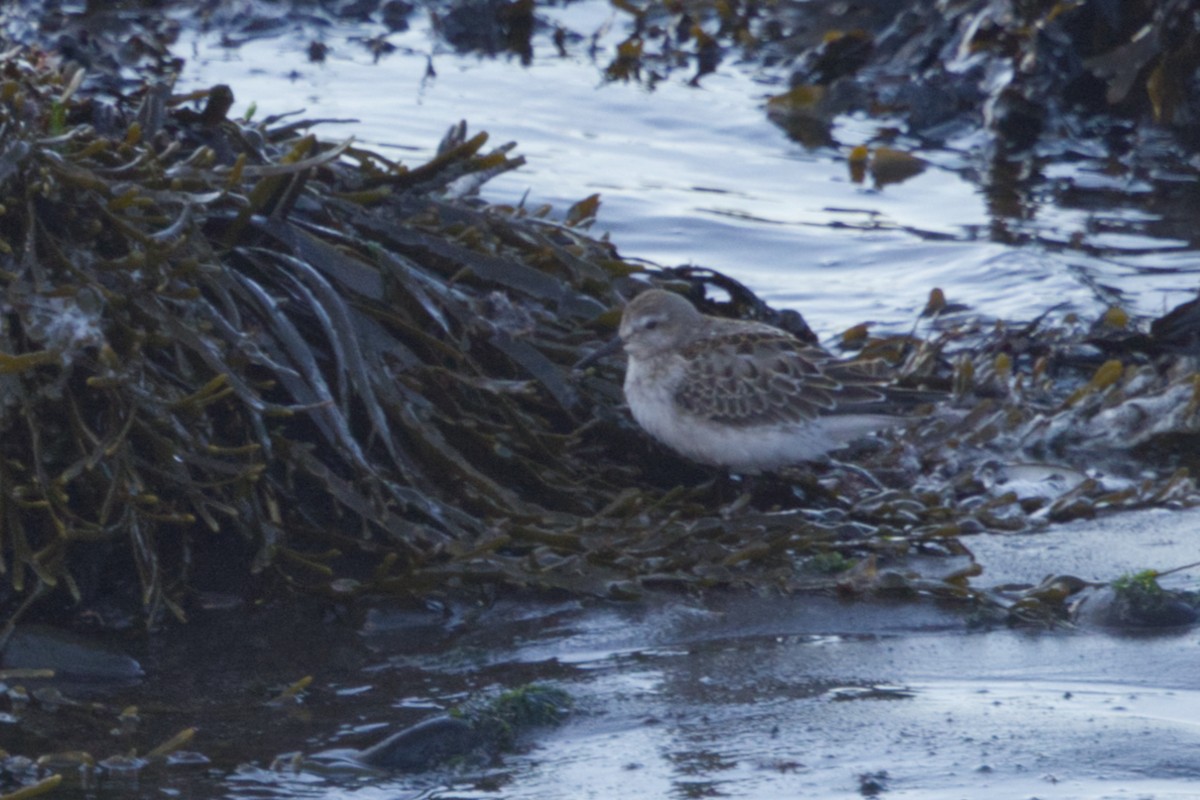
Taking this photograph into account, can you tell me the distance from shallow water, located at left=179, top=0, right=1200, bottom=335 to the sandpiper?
1.88 meters

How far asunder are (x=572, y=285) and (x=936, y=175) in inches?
175

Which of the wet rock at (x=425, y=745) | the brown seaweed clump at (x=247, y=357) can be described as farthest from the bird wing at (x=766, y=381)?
the wet rock at (x=425, y=745)

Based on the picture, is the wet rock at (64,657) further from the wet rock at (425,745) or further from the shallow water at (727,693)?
the wet rock at (425,745)

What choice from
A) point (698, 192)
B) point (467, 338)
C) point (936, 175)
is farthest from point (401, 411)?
point (936, 175)

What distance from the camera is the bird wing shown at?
4.85m

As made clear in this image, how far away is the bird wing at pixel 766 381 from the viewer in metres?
4.85

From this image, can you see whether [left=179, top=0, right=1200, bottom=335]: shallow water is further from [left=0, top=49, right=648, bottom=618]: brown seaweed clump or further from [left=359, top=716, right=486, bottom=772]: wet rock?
[left=359, top=716, right=486, bottom=772]: wet rock

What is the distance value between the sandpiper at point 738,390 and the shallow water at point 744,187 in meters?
1.88

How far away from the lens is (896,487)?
16.4ft

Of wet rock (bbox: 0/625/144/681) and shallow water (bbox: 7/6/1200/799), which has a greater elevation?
wet rock (bbox: 0/625/144/681)

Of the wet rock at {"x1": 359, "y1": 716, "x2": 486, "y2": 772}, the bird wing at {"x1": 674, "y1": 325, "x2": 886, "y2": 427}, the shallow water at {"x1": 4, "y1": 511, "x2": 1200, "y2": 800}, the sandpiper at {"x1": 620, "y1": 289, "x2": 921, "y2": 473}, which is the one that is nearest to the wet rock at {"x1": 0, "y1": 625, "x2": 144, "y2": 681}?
the shallow water at {"x1": 4, "y1": 511, "x2": 1200, "y2": 800}

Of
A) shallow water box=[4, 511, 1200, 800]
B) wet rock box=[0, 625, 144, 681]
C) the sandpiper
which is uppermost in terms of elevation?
the sandpiper

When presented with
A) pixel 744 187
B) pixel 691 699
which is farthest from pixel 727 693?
pixel 744 187

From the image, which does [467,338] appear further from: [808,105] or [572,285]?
[808,105]
